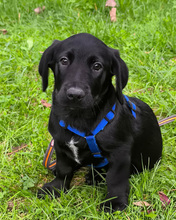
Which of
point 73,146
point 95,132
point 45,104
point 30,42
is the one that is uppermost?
point 30,42

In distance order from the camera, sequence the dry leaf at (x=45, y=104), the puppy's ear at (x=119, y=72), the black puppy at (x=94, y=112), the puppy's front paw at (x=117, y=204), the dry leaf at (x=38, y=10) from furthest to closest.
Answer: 1. the dry leaf at (x=38, y=10)
2. the dry leaf at (x=45, y=104)
3. the puppy's front paw at (x=117, y=204)
4. the puppy's ear at (x=119, y=72)
5. the black puppy at (x=94, y=112)

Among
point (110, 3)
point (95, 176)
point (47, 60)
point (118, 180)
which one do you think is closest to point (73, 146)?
point (118, 180)

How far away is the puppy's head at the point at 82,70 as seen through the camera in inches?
90.3

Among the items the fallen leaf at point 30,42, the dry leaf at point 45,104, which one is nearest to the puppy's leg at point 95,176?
the dry leaf at point 45,104

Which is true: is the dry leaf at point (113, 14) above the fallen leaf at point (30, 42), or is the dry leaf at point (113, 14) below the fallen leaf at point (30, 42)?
above

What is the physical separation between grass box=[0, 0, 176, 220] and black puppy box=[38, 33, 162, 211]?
0.26 meters

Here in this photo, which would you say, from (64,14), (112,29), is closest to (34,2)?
(64,14)

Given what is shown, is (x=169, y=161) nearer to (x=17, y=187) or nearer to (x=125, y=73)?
(x=125, y=73)

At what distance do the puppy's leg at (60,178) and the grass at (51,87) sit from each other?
0.12m

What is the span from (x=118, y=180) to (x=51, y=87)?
198 cm

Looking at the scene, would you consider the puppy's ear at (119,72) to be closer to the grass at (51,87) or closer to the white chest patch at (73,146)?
the white chest patch at (73,146)

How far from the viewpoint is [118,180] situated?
260 centimetres

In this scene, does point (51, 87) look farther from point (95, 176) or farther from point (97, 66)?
point (97, 66)

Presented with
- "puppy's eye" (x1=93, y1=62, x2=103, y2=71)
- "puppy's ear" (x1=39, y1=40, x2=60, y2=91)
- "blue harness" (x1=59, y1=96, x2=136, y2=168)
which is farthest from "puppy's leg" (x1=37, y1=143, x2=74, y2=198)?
"puppy's eye" (x1=93, y1=62, x2=103, y2=71)
